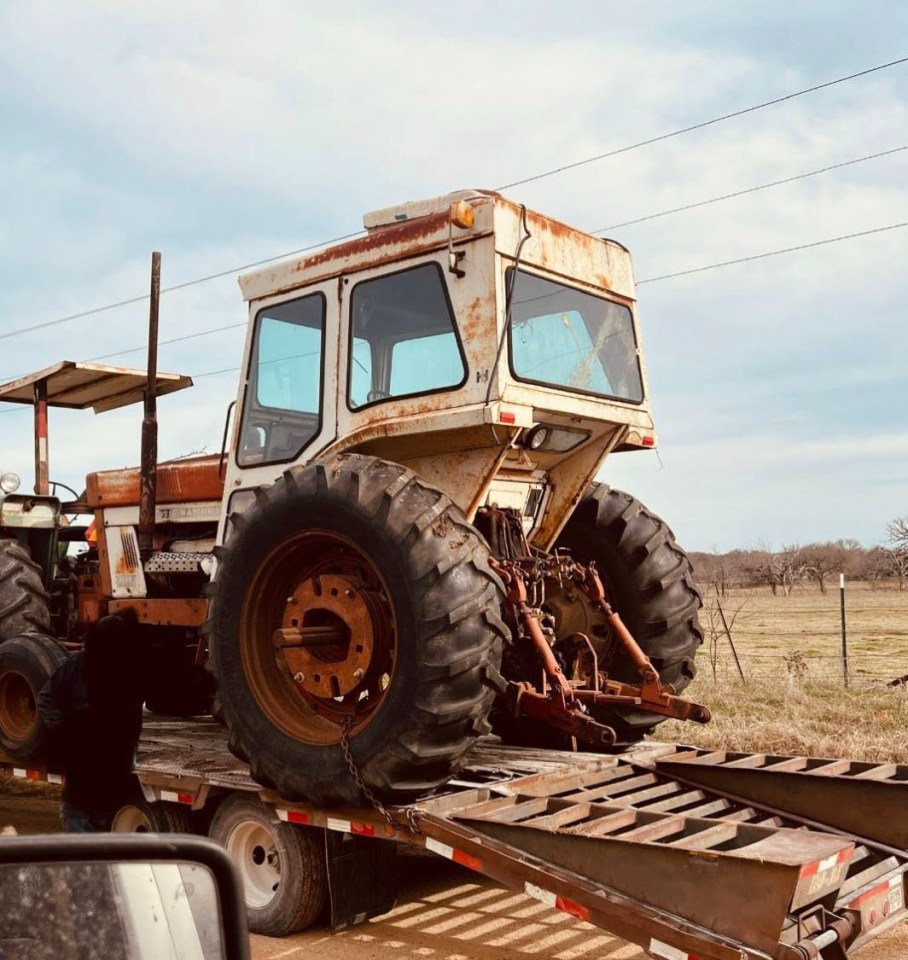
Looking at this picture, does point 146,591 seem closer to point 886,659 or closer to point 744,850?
point 744,850

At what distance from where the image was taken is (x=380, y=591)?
518cm

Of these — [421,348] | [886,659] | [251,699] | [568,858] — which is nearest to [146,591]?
[251,699]

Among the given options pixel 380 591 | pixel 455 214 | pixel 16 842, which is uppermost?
pixel 455 214

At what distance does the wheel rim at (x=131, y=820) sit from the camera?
6031 mm

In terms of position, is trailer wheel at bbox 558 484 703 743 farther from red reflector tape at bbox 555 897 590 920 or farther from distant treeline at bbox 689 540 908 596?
distant treeline at bbox 689 540 908 596

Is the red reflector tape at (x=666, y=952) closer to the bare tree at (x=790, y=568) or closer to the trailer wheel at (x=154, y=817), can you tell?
the trailer wheel at (x=154, y=817)

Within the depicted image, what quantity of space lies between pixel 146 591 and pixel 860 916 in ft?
16.4

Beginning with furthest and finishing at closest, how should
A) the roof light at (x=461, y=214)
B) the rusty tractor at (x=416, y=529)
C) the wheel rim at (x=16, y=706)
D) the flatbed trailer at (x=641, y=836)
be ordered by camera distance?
the wheel rim at (x=16, y=706) → the roof light at (x=461, y=214) → the rusty tractor at (x=416, y=529) → the flatbed trailer at (x=641, y=836)

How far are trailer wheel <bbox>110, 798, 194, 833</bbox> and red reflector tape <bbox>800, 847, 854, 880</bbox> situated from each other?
3.30 metres

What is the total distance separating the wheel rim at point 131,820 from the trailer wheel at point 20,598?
1.57 metres

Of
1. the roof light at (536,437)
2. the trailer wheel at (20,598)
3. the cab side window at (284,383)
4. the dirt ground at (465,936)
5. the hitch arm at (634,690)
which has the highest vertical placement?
the cab side window at (284,383)

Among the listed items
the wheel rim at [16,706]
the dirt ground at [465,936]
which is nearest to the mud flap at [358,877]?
the dirt ground at [465,936]

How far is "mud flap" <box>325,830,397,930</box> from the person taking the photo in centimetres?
507

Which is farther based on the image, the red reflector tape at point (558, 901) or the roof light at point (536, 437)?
the roof light at point (536, 437)
